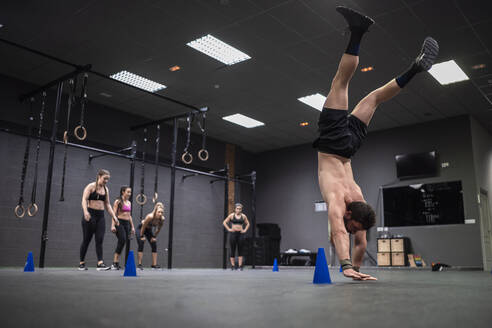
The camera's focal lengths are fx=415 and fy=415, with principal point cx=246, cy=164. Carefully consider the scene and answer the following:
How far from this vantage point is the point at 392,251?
9820mm

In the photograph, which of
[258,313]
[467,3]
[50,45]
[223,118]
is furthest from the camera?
[223,118]

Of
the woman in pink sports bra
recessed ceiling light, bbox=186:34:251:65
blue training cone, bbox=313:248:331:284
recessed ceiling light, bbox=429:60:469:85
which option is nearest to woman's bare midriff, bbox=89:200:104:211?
the woman in pink sports bra

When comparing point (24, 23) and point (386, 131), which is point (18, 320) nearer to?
point (24, 23)

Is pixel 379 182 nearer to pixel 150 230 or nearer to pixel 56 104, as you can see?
pixel 150 230

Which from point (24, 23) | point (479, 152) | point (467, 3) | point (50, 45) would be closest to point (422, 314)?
point (467, 3)

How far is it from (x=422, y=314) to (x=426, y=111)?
377 inches

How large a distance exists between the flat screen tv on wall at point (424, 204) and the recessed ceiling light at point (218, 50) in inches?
221

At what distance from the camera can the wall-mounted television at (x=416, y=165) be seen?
10039mm

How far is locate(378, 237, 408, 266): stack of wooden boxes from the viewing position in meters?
9.71

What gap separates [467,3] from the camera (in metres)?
5.71

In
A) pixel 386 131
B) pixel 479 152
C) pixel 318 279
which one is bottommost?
pixel 318 279

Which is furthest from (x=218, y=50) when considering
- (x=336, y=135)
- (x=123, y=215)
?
(x=336, y=135)

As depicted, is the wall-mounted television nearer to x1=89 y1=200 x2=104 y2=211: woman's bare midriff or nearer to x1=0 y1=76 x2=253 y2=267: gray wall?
x1=0 y1=76 x2=253 y2=267: gray wall

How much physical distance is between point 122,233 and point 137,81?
3259mm
